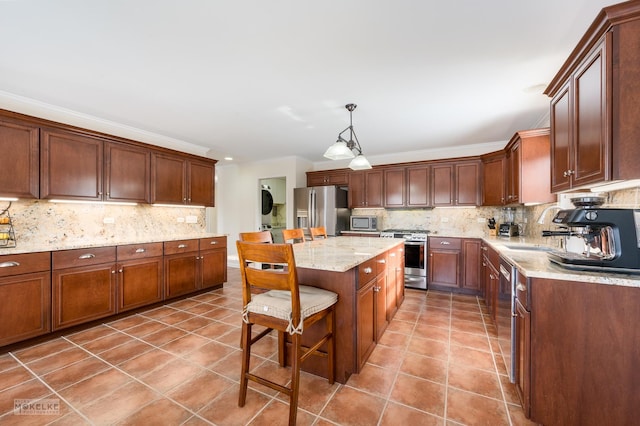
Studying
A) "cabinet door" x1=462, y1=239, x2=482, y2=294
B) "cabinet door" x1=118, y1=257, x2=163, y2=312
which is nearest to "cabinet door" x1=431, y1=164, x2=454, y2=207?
"cabinet door" x1=462, y1=239, x2=482, y2=294

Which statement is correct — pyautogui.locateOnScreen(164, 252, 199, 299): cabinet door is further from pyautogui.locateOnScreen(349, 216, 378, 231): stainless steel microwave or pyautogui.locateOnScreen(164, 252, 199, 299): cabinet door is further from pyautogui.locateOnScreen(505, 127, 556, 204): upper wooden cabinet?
pyautogui.locateOnScreen(505, 127, 556, 204): upper wooden cabinet

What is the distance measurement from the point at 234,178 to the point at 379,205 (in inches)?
139

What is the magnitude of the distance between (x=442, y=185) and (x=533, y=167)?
166 centimetres

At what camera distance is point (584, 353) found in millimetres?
1349

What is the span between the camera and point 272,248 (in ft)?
4.84

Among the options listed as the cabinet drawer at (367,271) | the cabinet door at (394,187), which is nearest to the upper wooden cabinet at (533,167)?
the cabinet door at (394,187)

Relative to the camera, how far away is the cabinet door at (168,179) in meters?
3.74

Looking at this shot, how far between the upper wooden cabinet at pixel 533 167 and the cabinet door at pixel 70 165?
4985 mm

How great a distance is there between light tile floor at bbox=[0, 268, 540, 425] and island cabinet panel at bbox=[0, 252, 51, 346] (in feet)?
0.59

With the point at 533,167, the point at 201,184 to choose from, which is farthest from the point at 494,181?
the point at 201,184

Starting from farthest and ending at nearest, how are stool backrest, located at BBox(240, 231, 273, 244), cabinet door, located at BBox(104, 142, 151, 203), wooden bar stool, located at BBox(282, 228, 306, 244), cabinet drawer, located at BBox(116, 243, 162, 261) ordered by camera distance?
cabinet door, located at BBox(104, 142, 151, 203) → cabinet drawer, located at BBox(116, 243, 162, 261) → wooden bar stool, located at BBox(282, 228, 306, 244) → stool backrest, located at BBox(240, 231, 273, 244)

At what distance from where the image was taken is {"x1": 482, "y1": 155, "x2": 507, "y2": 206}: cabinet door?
3893mm

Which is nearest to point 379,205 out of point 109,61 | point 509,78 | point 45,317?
point 509,78

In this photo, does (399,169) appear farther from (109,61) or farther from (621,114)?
(109,61)
